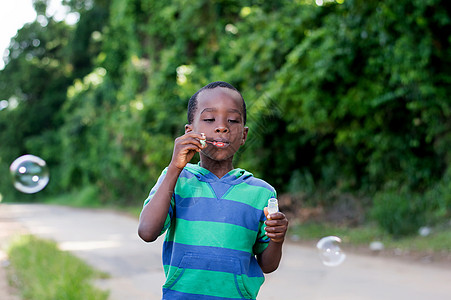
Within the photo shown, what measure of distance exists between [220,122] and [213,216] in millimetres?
354

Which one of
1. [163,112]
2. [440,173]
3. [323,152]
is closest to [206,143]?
[440,173]

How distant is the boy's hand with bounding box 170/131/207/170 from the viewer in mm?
2055

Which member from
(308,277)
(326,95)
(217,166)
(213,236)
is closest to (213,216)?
(213,236)

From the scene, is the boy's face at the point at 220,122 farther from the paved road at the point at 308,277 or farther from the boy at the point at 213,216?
the paved road at the point at 308,277

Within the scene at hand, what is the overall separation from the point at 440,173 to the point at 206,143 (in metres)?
8.87

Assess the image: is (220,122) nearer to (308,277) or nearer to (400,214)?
(308,277)

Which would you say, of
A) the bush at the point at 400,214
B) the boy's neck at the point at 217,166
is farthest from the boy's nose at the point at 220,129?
the bush at the point at 400,214

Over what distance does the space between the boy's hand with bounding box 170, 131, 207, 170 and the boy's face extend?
0.08m

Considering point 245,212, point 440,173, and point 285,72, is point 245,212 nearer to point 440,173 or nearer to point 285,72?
point 285,72

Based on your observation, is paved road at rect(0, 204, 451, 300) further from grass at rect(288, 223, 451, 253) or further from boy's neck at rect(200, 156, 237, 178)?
boy's neck at rect(200, 156, 237, 178)

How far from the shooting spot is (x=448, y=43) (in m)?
8.76

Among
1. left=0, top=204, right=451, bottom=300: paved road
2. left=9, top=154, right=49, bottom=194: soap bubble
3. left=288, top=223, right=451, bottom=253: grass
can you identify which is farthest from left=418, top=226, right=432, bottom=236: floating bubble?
left=9, top=154, right=49, bottom=194: soap bubble

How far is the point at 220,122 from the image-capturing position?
214 centimetres

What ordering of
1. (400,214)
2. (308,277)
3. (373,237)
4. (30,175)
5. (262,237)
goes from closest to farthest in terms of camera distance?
(262,237) < (30,175) < (308,277) < (400,214) < (373,237)
